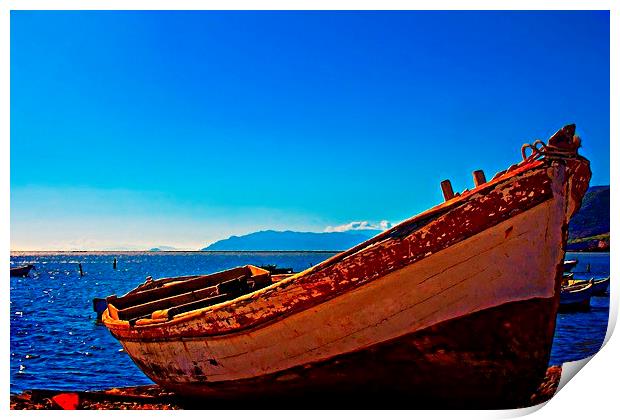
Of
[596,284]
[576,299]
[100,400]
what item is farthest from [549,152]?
[596,284]

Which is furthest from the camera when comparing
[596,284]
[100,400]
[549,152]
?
[596,284]

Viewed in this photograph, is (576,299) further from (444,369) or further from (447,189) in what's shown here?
(444,369)

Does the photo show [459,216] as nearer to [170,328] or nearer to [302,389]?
[302,389]

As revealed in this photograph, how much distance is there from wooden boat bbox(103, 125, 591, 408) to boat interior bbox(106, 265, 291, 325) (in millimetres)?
908

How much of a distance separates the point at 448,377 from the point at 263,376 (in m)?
1.70

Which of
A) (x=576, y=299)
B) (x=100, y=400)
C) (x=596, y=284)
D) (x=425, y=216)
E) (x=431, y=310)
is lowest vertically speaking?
(x=431, y=310)

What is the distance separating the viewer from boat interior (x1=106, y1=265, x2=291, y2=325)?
650 centimetres

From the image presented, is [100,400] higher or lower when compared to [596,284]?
lower

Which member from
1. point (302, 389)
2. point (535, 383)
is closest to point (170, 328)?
point (302, 389)

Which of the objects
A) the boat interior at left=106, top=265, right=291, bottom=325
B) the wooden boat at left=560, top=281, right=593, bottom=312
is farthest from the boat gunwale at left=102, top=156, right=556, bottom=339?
the wooden boat at left=560, top=281, right=593, bottom=312

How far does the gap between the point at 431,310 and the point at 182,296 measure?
3836 millimetres

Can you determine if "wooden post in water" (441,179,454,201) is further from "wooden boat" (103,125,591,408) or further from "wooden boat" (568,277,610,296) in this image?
"wooden boat" (568,277,610,296)

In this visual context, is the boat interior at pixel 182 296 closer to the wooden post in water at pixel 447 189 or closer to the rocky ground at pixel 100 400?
the rocky ground at pixel 100 400

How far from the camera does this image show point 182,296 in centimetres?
753
